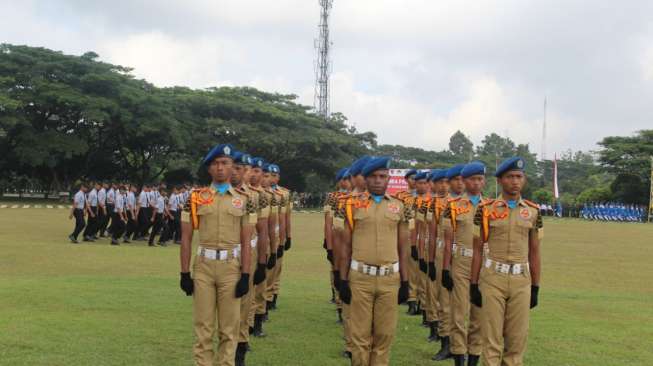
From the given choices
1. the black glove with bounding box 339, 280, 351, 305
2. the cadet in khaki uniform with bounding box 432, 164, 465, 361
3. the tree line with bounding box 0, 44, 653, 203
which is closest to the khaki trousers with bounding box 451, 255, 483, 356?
the cadet in khaki uniform with bounding box 432, 164, 465, 361

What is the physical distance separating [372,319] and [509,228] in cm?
147

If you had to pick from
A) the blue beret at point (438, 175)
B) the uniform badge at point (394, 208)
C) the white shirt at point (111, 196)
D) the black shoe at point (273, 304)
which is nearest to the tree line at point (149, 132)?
the white shirt at point (111, 196)

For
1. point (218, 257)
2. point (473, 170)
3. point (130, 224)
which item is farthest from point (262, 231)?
point (130, 224)

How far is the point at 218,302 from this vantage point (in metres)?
5.32

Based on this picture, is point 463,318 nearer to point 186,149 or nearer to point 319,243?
point 319,243

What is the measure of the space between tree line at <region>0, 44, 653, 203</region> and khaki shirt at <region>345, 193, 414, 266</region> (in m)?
33.7

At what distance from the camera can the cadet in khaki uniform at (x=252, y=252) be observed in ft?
20.0

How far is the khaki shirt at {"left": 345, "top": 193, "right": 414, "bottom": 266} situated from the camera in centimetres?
516

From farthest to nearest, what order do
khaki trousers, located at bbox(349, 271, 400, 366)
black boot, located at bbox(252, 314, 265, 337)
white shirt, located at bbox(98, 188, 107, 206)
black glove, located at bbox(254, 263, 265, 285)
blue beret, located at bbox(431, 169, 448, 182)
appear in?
white shirt, located at bbox(98, 188, 107, 206)
blue beret, located at bbox(431, 169, 448, 182)
black boot, located at bbox(252, 314, 265, 337)
black glove, located at bbox(254, 263, 265, 285)
khaki trousers, located at bbox(349, 271, 400, 366)

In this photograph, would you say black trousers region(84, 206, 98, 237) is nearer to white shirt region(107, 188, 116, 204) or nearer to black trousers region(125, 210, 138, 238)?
white shirt region(107, 188, 116, 204)

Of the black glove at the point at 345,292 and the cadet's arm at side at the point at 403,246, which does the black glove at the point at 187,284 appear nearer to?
the black glove at the point at 345,292

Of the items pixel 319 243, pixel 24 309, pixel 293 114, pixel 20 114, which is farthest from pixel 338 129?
pixel 24 309

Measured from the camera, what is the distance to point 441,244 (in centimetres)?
721

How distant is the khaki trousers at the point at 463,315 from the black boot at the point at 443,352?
339 millimetres
